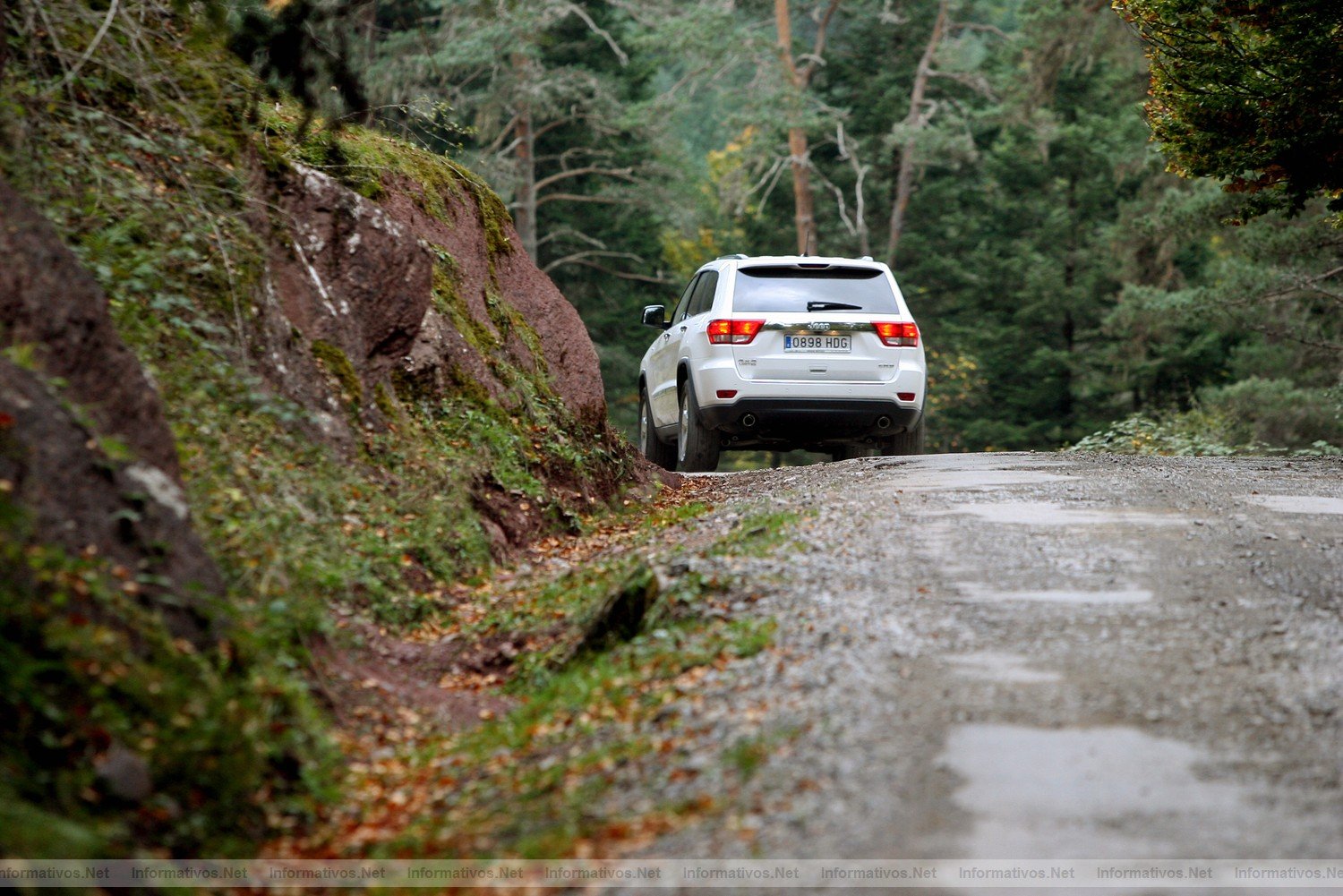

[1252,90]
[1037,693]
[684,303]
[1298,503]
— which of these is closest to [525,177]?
[684,303]

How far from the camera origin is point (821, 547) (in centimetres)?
763

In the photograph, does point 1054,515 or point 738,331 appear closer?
point 1054,515

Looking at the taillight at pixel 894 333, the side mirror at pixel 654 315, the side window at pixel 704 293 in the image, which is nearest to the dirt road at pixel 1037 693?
the taillight at pixel 894 333

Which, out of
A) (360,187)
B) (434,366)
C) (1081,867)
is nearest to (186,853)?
(1081,867)

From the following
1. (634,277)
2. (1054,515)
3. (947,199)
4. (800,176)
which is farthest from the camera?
(947,199)

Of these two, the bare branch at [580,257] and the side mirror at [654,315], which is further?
the bare branch at [580,257]

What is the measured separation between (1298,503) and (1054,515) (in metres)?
2.06

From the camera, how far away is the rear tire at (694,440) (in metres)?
13.3

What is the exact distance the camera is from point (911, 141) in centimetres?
3603

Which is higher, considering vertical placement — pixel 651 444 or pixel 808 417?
pixel 808 417

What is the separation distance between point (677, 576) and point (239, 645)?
233cm

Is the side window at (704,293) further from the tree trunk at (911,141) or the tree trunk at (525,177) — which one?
the tree trunk at (911,141)

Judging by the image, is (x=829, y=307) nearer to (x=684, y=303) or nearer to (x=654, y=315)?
(x=684, y=303)

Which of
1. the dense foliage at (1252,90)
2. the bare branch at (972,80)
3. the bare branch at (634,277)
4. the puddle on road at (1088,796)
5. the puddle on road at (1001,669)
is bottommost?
the bare branch at (634,277)
